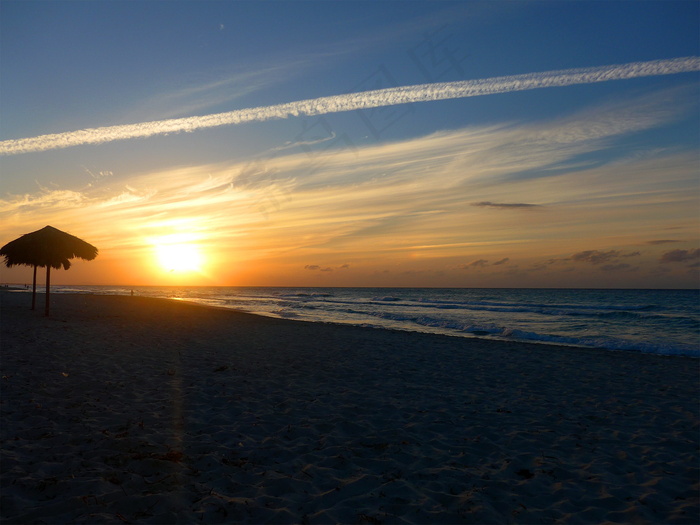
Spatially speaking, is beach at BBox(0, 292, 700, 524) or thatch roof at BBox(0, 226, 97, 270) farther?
thatch roof at BBox(0, 226, 97, 270)

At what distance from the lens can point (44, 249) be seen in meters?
18.8

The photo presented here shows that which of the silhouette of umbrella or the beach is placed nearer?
the beach

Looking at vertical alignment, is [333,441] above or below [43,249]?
below

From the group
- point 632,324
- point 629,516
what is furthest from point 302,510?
point 632,324

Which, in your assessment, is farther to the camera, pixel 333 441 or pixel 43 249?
pixel 43 249

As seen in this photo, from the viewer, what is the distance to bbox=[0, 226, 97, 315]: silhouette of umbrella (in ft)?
61.9

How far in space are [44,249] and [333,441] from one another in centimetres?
1908

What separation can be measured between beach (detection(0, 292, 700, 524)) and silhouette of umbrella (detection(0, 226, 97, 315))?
969cm


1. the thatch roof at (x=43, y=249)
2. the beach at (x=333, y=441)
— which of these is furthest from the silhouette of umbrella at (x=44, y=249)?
the beach at (x=333, y=441)

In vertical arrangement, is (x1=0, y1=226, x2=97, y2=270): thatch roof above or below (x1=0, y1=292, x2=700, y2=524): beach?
above

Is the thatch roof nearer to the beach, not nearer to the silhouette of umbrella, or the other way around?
the silhouette of umbrella

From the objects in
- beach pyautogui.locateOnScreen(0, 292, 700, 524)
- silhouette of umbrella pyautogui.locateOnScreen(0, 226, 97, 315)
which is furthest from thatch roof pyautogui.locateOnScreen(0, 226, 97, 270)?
A: beach pyautogui.locateOnScreen(0, 292, 700, 524)

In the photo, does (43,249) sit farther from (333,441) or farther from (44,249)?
(333,441)

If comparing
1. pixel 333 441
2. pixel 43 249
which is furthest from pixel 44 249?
pixel 333 441
